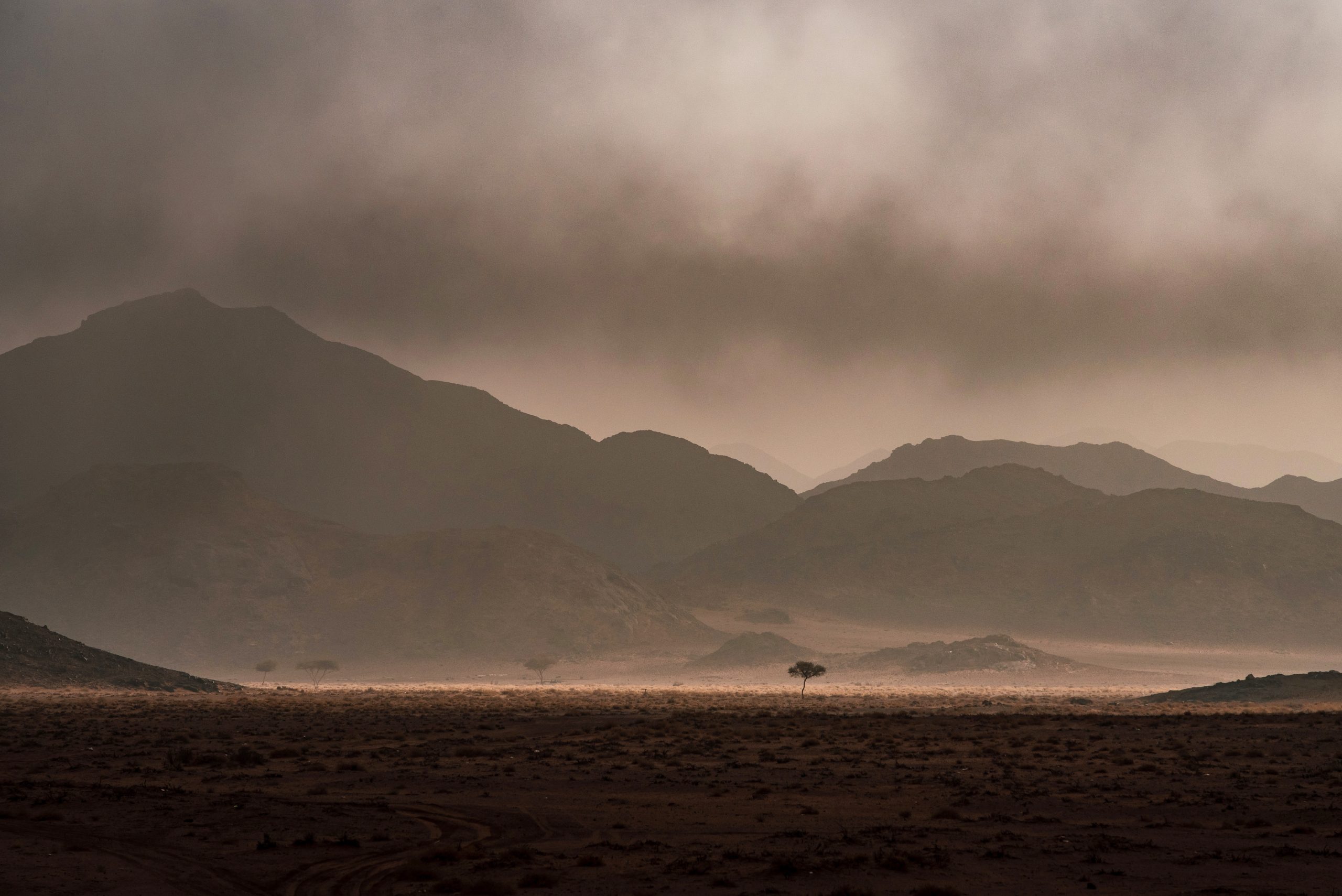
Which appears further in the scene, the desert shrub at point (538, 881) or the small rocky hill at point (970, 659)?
the small rocky hill at point (970, 659)

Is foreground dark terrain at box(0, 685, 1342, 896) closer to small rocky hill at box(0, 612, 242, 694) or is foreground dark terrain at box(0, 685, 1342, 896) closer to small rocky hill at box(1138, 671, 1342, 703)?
small rocky hill at box(1138, 671, 1342, 703)

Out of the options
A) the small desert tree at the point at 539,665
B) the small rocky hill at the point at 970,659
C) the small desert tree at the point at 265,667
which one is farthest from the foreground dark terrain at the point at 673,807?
the small desert tree at the point at 265,667

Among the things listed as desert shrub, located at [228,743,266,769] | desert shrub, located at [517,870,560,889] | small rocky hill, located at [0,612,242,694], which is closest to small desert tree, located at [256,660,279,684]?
small rocky hill, located at [0,612,242,694]

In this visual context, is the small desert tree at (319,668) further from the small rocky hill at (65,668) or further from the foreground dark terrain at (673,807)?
the foreground dark terrain at (673,807)

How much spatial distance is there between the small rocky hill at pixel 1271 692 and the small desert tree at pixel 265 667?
13576 centimetres

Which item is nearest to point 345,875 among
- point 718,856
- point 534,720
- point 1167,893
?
point 718,856

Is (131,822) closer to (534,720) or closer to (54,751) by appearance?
(54,751)

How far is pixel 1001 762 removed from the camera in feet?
136

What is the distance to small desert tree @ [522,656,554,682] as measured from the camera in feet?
584

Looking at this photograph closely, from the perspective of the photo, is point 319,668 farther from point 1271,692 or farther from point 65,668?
point 1271,692

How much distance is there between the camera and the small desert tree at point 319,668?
180375 mm

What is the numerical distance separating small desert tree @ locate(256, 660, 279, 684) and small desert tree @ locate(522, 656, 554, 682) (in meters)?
42.0

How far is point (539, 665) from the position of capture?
180000mm

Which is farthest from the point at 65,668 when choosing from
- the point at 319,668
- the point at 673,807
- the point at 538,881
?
the point at 538,881
